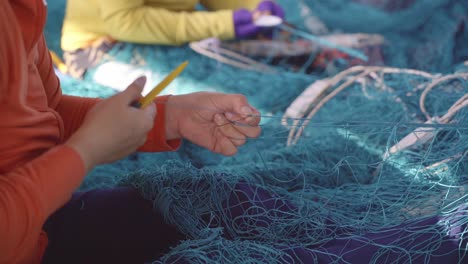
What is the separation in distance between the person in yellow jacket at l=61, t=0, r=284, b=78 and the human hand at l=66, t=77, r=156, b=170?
0.83 m

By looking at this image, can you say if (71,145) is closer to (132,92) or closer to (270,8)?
(132,92)

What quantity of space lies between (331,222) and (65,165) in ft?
1.21

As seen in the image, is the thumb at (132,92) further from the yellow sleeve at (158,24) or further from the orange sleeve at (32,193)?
the yellow sleeve at (158,24)

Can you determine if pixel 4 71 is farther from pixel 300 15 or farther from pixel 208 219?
pixel 300 15

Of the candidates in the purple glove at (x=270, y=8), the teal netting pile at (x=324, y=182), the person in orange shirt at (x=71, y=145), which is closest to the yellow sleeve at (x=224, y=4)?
the purple glove at (x=270, y=8)

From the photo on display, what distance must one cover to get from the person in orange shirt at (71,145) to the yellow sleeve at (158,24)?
66 cm

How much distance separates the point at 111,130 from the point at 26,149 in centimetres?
11

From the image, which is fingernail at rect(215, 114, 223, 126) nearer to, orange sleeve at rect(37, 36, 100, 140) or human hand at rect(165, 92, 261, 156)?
human hand at rect(165, 92, 261, 156)

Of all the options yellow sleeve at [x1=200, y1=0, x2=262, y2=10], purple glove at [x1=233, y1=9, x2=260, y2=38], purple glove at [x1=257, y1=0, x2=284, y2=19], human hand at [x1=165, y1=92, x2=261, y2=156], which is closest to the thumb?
human hand at [x1=165, y1=92, x2=261, y2=156]

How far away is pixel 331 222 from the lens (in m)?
0.71

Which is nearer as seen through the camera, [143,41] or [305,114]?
[305,114]

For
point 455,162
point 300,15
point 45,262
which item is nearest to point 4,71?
point 45,262

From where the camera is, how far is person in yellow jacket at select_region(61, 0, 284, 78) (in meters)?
1.36

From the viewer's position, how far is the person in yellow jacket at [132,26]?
136 centimetres
